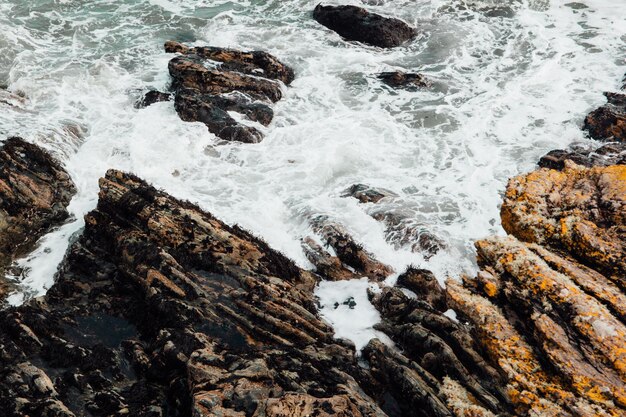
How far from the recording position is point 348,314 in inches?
519

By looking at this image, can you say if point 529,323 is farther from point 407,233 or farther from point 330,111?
point 330,111

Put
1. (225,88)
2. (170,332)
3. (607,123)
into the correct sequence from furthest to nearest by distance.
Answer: (225,88), (607,123), (170,332)

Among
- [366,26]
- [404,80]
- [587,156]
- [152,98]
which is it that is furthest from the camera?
[366,26]

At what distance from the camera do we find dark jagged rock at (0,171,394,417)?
8.98m

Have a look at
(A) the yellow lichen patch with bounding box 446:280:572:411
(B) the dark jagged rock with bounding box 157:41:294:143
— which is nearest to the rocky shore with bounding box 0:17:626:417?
(A) the yellow lichen patch with bounding box 446:280:572:411

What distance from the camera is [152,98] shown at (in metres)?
22.5

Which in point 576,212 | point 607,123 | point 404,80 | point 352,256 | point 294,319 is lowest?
point 352,256

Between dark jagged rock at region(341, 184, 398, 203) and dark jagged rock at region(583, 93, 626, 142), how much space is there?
10.2 metres

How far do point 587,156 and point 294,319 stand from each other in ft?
49.1

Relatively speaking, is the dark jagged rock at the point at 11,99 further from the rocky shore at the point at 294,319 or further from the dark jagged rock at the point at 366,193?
the dark jagged rock at the point at 366,193

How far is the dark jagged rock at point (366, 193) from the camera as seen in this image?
1827 centimetres

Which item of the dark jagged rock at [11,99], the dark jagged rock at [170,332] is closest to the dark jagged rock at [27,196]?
the dark jagged rock at [170,332]

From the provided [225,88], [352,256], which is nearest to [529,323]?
[352,256]

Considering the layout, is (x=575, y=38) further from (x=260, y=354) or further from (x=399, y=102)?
(x=260, y=354)
